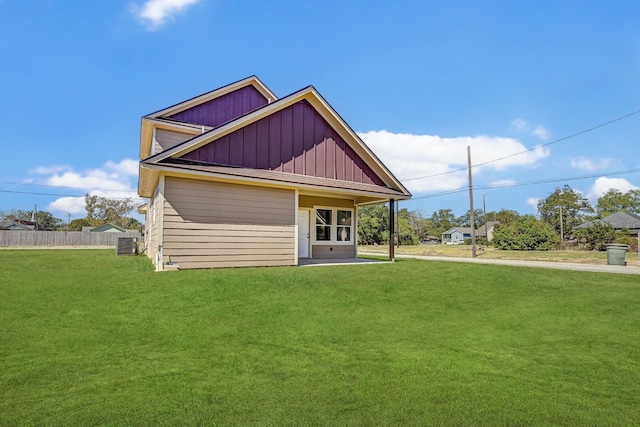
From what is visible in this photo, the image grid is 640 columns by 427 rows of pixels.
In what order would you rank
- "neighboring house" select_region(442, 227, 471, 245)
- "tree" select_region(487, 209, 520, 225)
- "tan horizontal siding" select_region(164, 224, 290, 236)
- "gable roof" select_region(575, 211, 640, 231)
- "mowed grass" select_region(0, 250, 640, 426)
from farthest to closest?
"neighboring house" select_region(442, 227, 471, 245) < "tree" select_region(487, 209, 520, 225) < "gable roof" select_region(575, 211, 640, 231) < "tan horizontal siding" select_region(164, 224, 290, 236) < "mowed grass" select_region(0, 250, 640, 426)

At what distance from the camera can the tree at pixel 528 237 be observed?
3872cm

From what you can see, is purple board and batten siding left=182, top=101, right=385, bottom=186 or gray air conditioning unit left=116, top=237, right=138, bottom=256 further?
gray air conditioning unit left=116, top=237, right=138, bottom=256

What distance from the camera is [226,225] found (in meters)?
10.3

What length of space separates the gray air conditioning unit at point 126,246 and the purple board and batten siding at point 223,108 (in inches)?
240

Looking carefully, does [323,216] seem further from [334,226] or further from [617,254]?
[617,254]

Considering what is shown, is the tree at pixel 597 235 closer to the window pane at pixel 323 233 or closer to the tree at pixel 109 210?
the window pane at pixel 323 233

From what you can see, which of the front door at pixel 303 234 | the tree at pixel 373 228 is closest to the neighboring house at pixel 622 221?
the tree at pixel 373 228

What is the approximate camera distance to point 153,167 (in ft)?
29.6

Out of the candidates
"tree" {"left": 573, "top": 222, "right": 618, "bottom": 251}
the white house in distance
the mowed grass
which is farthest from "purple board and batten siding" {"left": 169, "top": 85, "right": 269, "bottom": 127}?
the white house in distance

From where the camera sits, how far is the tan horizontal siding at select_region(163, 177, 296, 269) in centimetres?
953

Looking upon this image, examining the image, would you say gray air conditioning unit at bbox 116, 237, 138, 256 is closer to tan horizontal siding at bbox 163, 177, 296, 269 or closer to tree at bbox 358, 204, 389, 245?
tan horizontal siding at bbox 163, 177, 296, 269

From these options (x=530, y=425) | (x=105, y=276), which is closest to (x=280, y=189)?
(x=105, y=276)

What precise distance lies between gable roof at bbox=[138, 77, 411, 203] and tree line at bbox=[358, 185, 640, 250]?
1302 inches

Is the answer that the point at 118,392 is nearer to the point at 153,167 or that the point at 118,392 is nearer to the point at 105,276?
the point at 105,276
